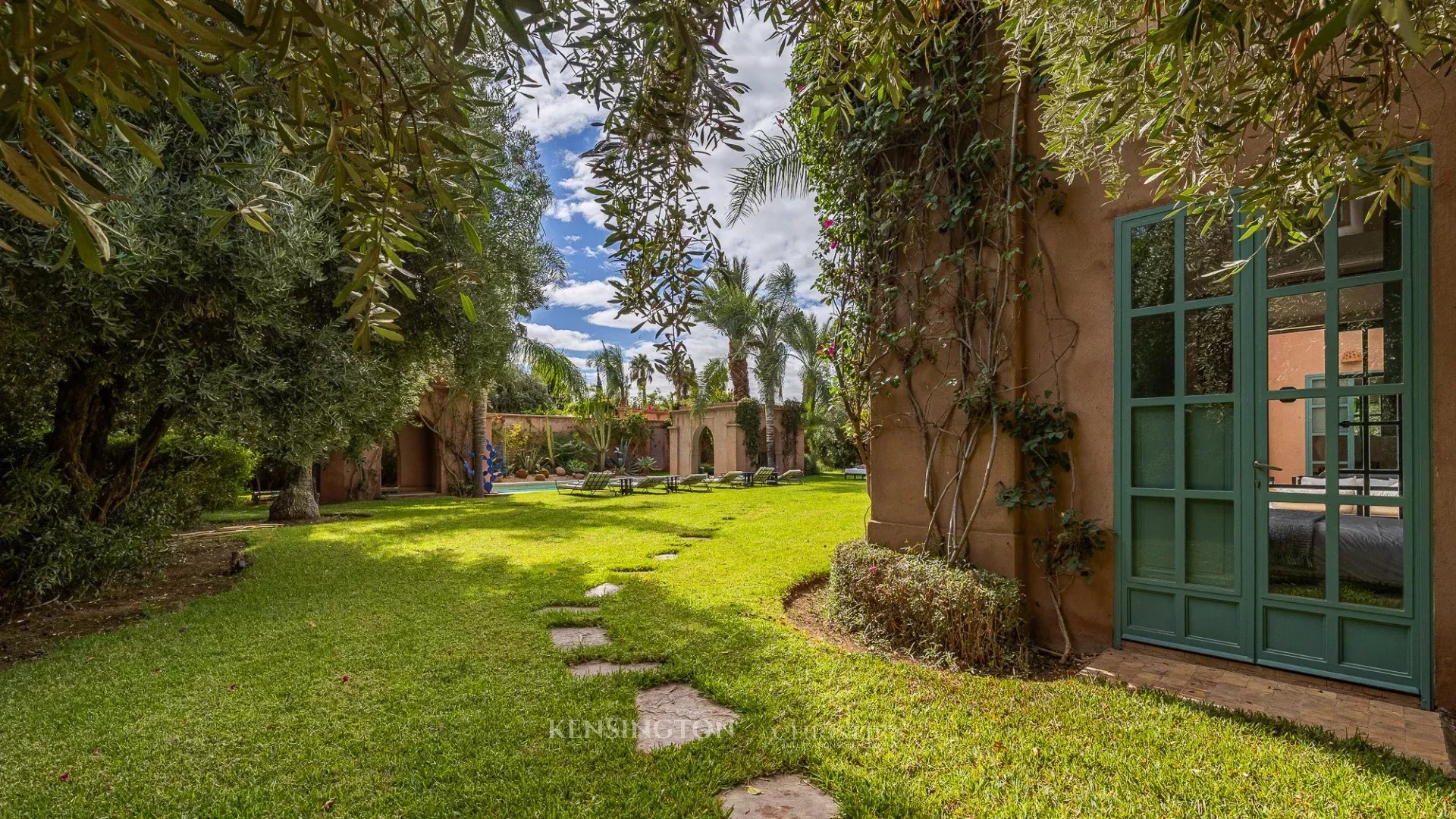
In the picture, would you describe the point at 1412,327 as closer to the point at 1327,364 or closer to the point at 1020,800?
the point at 1327,364

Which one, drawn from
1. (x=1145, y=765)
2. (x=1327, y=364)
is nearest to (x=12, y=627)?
(x=1145, y=765)

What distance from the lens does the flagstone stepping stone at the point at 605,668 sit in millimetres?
3723

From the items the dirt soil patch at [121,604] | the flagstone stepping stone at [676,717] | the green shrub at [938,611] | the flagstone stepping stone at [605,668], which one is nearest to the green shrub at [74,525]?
the dirt soil patch at [121,604]

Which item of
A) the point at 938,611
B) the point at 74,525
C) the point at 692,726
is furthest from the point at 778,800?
the point at 74,525

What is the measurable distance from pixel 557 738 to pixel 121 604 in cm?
536

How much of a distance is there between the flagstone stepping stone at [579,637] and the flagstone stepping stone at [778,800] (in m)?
1.96

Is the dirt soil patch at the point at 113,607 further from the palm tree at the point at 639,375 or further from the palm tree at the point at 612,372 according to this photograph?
the palm tree at the point at 639,375

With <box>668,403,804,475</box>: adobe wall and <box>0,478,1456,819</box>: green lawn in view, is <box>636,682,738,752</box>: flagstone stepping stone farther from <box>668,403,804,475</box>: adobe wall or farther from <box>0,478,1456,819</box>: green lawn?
<box>668,403,804,475</box>: adobe wall

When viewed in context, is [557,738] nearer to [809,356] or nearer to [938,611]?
[938,611]

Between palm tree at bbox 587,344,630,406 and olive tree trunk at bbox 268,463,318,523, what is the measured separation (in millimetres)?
17267

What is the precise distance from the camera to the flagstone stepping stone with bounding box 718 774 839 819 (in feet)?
7.64

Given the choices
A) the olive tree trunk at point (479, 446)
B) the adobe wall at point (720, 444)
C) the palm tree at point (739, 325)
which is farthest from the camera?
the adobe wall at point (720, 444)

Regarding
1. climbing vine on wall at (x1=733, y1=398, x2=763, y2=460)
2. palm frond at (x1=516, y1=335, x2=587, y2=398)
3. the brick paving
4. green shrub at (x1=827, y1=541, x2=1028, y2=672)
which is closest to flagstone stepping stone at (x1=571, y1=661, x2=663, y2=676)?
green shrub at (x1=827, y1=541, x2=1028, y2=672)

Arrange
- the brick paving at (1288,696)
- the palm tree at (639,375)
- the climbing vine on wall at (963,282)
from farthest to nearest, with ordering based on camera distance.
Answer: the palm tree at (639,375) → the climbing vine on wall at (963,282) → the brick paving at (1288,696)
